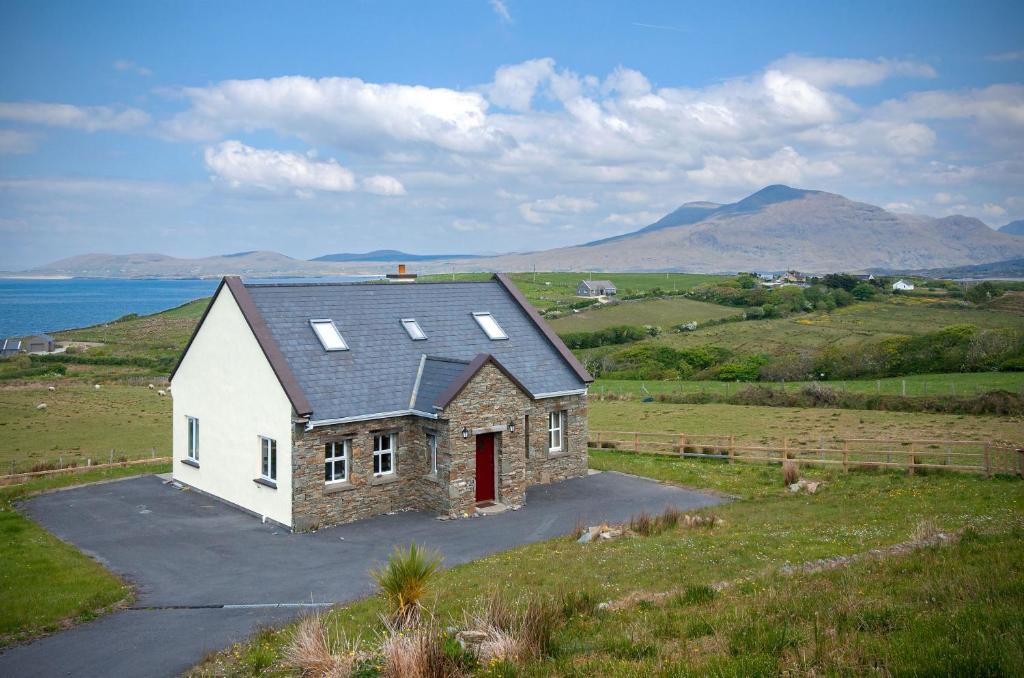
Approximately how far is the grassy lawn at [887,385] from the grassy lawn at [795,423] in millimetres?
6148

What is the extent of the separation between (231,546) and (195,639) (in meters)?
6.87

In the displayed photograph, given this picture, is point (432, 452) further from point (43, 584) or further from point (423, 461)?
point (43, 584)

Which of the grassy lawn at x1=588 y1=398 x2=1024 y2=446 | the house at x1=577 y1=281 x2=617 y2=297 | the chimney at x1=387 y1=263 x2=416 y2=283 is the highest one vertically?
the house at x1=577 y1=281 x2=617 y2=297

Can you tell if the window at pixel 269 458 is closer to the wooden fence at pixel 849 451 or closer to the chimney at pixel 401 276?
the chimney at pixel 401 276

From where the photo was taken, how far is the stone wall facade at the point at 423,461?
74.5 feet

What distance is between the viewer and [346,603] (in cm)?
1666

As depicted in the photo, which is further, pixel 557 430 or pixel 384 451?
pixel 557 430

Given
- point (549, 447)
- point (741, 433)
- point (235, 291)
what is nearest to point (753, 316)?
point (741, 433)

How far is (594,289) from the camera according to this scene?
163 m

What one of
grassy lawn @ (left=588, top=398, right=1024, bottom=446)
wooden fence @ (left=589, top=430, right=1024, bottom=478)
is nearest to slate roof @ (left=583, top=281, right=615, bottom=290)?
grassy lawn @ (left=588, top=398, right=1024, bottom=446)

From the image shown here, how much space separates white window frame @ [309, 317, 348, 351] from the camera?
25.2m

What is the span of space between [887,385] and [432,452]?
1568 inches

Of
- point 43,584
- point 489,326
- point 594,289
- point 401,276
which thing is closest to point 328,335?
point 489,326

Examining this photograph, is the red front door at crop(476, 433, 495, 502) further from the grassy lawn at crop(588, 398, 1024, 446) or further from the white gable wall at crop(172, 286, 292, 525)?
the grassy lawn at crop(588, 398, 1024, 446)
